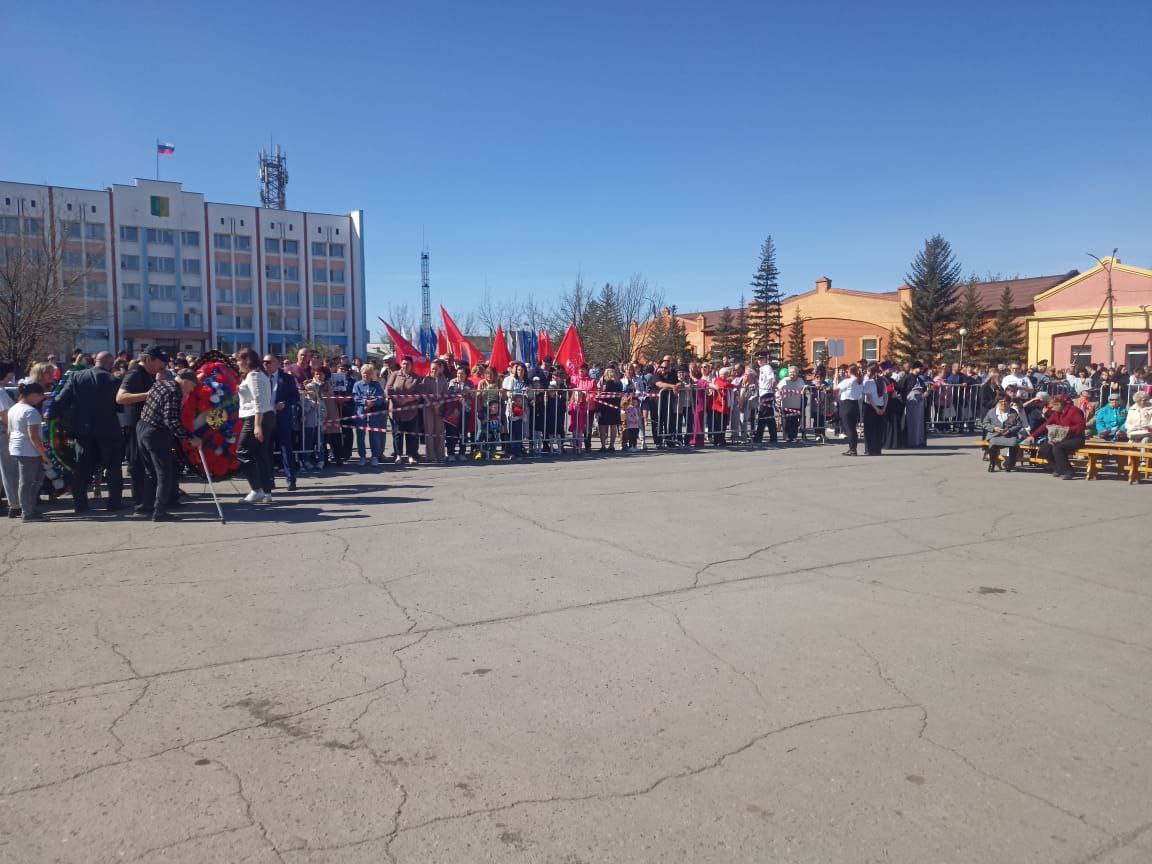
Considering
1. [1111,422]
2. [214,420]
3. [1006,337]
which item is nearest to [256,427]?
[214,420]

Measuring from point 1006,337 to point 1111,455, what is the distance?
52.8 metres

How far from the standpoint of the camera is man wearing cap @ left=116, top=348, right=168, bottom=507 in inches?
391

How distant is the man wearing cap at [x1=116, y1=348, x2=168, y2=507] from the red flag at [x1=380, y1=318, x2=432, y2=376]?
6.56 metres

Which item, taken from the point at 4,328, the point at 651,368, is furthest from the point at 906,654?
the point at 4,328

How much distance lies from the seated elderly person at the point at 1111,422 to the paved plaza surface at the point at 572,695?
26.7 feet

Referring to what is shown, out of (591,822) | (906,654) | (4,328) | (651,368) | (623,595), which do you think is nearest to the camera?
(591,822)

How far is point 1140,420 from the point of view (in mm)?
14992

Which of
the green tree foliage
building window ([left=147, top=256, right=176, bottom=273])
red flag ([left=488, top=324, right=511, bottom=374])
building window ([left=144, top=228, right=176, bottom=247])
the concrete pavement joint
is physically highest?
building window ([left=144, top=228, right=176, bottom=247])

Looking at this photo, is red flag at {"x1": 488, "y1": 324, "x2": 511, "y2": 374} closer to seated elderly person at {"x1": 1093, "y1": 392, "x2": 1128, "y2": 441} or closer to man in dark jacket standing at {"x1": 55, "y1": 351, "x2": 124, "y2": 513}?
man in dark jacket standing at {"x1": 55, "y1": 351, "x2": 124, "y2": 513}

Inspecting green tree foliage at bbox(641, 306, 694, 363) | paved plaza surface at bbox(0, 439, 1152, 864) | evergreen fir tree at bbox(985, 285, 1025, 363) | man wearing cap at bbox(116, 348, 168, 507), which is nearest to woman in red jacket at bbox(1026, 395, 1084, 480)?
paved plaza surface at bbox(0, 439, 1152, 864)

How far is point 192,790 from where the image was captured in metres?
3.55

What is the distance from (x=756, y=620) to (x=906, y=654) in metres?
1.05

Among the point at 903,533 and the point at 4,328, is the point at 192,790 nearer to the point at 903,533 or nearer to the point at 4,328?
the point at 903,533

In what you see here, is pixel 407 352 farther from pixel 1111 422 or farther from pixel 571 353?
pixel 1111 422
